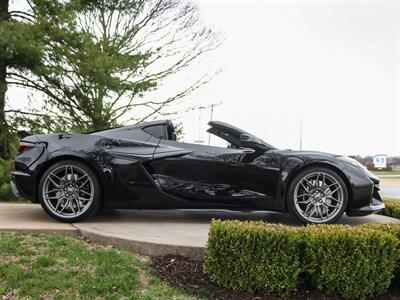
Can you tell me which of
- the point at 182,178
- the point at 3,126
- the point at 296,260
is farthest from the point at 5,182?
the point at 296,260

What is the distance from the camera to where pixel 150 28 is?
1527 cm

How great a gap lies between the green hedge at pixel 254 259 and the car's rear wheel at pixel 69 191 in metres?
1.65

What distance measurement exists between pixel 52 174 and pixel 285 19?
5.48 m

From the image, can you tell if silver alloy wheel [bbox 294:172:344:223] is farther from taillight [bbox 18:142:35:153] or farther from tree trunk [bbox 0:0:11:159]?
tree trunk [bbox 0:0:11:159]

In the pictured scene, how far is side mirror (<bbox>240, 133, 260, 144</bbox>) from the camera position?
4164 mm

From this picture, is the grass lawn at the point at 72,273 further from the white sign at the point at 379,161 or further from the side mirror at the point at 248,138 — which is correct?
the white sign at the point at 379,161

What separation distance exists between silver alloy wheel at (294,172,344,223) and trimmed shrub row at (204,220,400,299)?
126 centimetres

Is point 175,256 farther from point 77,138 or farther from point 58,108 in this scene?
point 58,108

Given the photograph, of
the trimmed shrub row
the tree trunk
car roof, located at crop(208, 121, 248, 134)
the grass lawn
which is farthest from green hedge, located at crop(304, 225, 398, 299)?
the tree trunk

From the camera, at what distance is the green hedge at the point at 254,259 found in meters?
2.77

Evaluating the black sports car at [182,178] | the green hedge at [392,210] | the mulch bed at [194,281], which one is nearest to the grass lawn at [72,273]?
the mulch bed at [194,281]

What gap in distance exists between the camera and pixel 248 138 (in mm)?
4184

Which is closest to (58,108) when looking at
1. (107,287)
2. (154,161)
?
(154,161)

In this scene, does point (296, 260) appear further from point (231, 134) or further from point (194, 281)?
point (231, 134)
